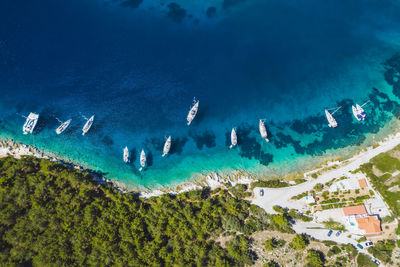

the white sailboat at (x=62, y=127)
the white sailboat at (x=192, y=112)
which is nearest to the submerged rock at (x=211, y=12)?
the white sailboat at (x=192, y=112)

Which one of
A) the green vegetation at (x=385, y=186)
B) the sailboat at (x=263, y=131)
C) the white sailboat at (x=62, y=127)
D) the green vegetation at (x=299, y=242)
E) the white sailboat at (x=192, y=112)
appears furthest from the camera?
the white sailboat at (x=192, y=112)

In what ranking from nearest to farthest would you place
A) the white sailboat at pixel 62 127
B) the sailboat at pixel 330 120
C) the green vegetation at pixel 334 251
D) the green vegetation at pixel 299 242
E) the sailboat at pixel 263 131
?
the green vegetation at pixel 299 242
the green vegetation at pixel 334 251
the white sailboat at pixel 62 127
the sailboat at pixel 263 131
the sailboat at pixel 330 120

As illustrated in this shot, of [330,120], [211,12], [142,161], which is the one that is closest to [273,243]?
[330,120]

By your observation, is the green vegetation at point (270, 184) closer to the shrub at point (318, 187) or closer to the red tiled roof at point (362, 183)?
the shrub at point (318, 187)

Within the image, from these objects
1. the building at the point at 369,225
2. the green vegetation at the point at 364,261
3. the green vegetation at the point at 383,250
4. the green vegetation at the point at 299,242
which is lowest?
the green vegetation at the point at 364,261

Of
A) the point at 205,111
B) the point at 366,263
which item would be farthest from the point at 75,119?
the point at 366,263

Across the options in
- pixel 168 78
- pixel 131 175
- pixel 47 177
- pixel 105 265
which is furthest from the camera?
pixel 168 78

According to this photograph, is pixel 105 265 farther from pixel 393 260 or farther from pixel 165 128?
pixel 393 260

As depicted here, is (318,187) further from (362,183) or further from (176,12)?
(176,12)
